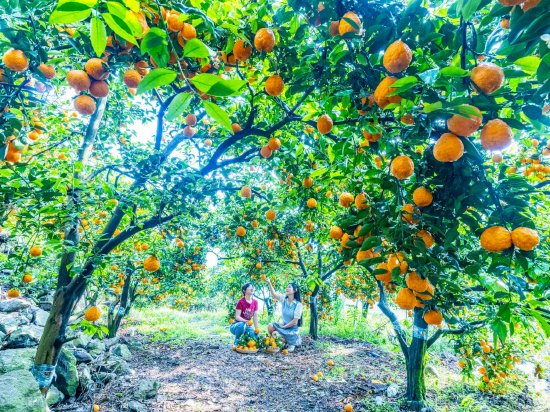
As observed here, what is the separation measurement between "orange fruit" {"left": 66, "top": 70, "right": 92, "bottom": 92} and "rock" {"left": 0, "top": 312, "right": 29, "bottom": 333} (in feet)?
19.7

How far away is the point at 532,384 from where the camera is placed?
219 inches

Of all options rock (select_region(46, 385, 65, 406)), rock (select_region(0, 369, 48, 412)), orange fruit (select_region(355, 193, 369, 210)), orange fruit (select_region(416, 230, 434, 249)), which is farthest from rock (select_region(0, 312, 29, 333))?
orange fruit (select_region(416, 230, 434, 249))

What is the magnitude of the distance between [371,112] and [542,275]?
1.18 metres

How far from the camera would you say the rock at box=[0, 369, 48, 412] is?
2.67m

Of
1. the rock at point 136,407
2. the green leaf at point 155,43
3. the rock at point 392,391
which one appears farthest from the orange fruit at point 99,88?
the rock at point 392,391

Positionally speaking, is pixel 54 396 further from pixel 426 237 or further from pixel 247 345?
pixel 426 237

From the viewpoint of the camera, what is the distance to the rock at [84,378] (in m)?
4.00

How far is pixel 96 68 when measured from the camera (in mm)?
1243

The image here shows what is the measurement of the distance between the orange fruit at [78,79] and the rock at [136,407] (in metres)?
3.67

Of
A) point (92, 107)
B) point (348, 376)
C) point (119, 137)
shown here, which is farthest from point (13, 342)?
point (348, 376)

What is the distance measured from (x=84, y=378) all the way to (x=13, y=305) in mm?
4183

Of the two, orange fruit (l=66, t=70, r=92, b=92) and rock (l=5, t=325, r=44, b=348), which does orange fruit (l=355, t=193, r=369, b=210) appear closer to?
orange fruit (l=66, t=70, r=92, b=92)

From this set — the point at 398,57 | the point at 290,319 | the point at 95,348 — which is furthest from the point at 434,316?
the point at 95,348

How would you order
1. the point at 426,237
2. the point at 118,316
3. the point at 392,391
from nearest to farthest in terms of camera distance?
the point at 426,237
the point at 392,391
the point at 118,316
